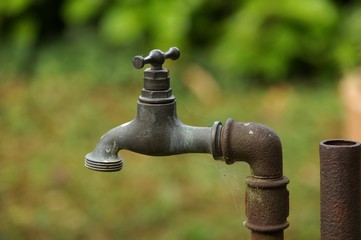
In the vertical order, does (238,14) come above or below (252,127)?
above

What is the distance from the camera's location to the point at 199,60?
677 centimetres

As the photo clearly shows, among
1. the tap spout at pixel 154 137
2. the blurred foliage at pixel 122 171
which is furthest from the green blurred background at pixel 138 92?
the tap spout at pixel 154 137

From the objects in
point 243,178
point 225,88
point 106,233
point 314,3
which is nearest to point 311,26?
point 314,3

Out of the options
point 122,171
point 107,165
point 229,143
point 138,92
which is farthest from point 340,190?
point 138,92

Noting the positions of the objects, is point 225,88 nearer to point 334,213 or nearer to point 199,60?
point 199,60

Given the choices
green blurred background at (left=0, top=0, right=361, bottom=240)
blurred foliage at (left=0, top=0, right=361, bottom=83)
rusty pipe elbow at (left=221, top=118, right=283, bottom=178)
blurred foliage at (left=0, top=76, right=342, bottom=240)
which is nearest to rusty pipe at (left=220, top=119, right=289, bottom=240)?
rusty pipe elbow at (left=221, top=118, right=283, bottom=178)

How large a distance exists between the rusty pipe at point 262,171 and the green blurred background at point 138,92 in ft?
7.62

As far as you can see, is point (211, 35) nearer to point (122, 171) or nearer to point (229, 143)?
point (122, 171)

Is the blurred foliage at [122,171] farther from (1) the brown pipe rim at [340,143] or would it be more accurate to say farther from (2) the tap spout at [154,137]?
(1) the brown pipe rim at [340,143]

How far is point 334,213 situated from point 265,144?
22cm

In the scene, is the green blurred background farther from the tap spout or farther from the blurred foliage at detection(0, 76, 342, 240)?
the tap spout

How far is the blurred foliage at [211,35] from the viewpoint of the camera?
21.4 ft

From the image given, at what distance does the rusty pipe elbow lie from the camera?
1950 mm

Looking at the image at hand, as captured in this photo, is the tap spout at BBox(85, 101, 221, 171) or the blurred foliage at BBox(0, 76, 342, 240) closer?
the tap spout at BBox(85, 101, 221, 171)
